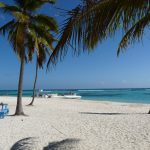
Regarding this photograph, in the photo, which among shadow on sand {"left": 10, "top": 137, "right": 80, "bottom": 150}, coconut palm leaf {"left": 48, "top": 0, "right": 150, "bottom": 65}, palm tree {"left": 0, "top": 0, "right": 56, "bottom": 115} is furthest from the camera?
palm tree {"left": 0, "top": 0, "right": 56, "bottom": 115}

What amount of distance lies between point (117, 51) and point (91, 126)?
238 inches

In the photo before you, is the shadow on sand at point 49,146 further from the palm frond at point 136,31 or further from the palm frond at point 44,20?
the palm frond at point 44,20

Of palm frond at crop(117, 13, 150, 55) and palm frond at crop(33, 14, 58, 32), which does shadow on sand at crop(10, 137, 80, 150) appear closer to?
palm frond at crop(117, 13, 150, 55)

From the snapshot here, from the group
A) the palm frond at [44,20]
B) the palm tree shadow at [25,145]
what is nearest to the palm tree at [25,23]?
the palm frond at [44,20]

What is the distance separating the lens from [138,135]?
8.44 meters

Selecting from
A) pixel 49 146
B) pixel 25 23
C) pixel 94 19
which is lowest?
pixel 49 146

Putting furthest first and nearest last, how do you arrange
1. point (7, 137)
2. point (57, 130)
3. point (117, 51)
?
point (57, 130) < point (7, 137) < point (117, 51)

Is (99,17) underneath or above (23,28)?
underneath

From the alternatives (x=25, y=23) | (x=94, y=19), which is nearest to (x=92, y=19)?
(x=94, y=19)

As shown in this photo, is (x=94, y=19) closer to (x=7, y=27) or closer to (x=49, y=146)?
(x=49, y=146)

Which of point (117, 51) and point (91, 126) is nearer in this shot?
point (117, 51)

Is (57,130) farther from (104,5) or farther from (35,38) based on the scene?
(104,5)

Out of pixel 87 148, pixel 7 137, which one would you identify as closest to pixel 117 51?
pixel 87 148

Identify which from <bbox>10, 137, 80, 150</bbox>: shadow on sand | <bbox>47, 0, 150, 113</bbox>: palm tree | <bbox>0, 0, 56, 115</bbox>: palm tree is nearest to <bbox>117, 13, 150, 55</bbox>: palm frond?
<bbox>47, 0, 150, 113</bbox>: palm tree
